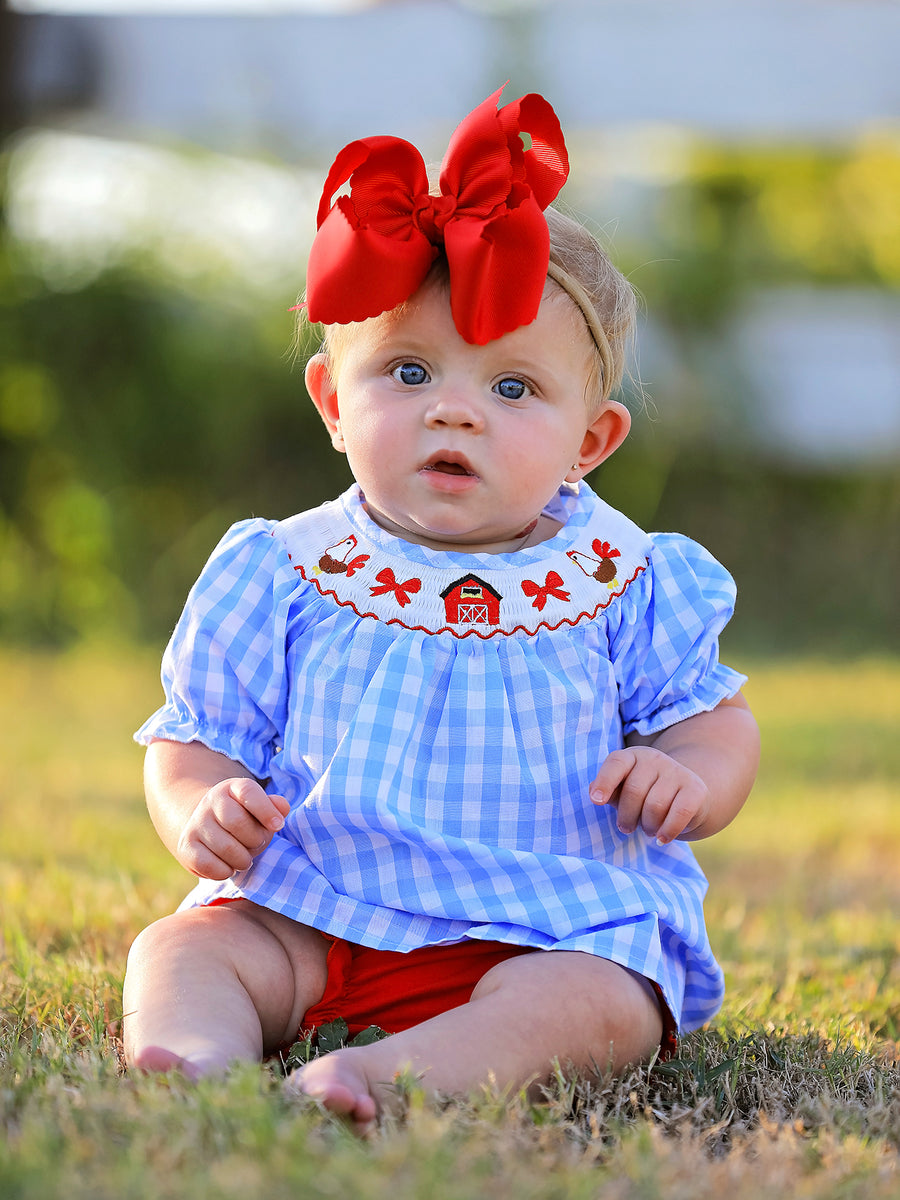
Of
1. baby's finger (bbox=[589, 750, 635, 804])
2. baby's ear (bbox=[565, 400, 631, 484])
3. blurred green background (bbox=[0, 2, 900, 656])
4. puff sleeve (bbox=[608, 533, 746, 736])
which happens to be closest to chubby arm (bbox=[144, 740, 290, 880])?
baby's finger (bbox=[589, 750, 635, 804])

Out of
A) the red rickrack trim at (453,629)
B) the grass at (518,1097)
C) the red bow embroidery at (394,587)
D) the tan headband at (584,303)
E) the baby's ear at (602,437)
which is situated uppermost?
the tan headband at (584,303)

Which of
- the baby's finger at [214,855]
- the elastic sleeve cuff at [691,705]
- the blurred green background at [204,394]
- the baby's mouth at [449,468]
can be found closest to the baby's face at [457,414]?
the baby's mouth at [449,468]

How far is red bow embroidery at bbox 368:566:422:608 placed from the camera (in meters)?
1.75

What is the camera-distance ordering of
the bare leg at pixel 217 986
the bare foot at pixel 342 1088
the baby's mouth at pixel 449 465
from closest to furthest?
the bare foot at pixel 342 1088, the bare leg at pixel 217 986, the baby's mouth at pixel 449 465

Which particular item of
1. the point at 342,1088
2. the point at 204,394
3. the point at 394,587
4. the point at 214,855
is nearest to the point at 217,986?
the point at 214,855

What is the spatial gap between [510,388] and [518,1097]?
81 cm

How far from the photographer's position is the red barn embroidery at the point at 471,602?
5.70 ft

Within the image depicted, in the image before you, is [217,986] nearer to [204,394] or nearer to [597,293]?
[597,293]

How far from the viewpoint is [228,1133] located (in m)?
1.18

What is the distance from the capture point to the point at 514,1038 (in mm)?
1468

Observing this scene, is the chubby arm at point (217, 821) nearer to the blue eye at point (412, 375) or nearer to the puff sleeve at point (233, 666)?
the puff sleeve at point (233, 666)

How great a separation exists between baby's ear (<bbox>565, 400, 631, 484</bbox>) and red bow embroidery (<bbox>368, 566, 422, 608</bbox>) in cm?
27

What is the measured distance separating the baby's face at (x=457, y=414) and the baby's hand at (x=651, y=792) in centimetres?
34

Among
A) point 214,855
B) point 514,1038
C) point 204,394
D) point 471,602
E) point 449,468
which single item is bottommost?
point 514,1038
